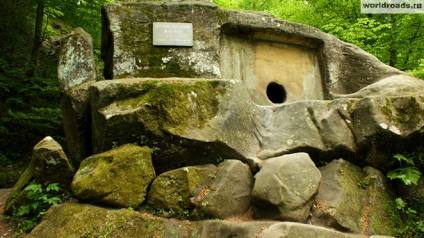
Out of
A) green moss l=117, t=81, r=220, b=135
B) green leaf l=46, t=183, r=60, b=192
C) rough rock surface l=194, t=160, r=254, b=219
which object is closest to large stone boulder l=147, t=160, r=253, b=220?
rough rock surface l=194, t=160, r=254, b=219

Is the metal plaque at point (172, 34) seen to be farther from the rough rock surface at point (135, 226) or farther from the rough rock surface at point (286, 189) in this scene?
the rough rock surface at point (135, 226)

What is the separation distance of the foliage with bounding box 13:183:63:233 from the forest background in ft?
14.0

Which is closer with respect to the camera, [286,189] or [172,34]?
[286,189]

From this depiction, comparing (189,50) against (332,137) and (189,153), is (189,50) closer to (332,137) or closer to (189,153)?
(189,153)

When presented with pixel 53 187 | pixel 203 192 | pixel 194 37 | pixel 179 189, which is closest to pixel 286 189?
pixel 203 192

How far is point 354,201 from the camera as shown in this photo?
3.99 meters

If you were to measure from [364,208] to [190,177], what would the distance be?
225 centimetres

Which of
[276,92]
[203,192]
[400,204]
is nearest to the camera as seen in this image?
[203,192]

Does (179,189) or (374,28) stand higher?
(374,28)

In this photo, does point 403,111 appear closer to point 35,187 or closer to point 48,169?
point 48,169

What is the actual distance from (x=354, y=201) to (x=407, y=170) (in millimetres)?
909

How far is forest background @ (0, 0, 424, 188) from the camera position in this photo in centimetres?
902

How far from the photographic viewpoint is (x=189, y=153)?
4.29 meters

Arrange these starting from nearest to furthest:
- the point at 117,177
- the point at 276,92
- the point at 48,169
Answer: the point at 117,177, the point at 48,169, the point at 276,92
